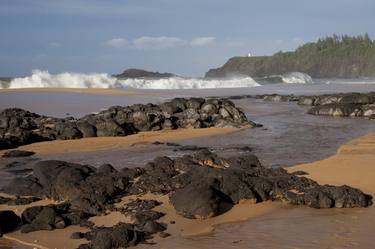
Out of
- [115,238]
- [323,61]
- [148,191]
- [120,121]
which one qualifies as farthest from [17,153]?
[323,61]

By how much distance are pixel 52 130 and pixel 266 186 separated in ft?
33.2

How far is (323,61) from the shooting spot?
130750 millimetres

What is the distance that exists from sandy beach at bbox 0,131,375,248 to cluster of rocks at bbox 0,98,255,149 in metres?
7.77

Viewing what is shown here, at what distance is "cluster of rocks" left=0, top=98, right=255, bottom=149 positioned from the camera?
1661 cm

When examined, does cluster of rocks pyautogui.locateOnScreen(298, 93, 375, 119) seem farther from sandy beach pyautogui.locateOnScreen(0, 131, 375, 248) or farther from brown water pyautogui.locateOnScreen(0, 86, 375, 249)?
sandy beach pyautogui.locateOnScreen(0, 131, 375, 248)

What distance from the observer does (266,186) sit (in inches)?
339

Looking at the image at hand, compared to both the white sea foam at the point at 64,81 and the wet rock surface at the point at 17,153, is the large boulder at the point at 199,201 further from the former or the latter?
the white sea foam at the point at 64,81

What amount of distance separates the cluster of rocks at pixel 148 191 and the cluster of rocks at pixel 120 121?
21.5 ft

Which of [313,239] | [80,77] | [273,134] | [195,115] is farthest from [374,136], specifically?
[80,77]

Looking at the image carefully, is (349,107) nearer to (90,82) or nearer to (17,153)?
(17,153)

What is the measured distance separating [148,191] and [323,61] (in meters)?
127

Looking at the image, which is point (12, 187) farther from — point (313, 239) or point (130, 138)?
point (130, 138)

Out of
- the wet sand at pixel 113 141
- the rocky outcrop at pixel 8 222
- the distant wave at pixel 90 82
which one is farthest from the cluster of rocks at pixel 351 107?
the distant wave at pixel 90 82

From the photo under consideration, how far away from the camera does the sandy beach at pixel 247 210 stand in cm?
678
